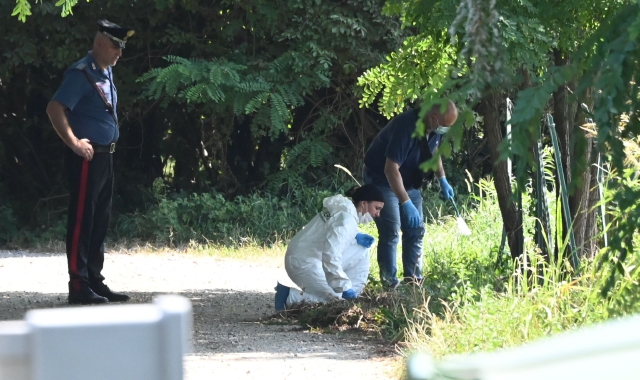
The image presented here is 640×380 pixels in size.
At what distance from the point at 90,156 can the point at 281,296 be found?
5.75ft

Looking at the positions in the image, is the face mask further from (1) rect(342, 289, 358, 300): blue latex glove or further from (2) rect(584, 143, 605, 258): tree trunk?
(2) rect(584, 143, 605, 258): tree trunk

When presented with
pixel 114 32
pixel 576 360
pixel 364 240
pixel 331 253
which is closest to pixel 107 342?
pixel 576 360

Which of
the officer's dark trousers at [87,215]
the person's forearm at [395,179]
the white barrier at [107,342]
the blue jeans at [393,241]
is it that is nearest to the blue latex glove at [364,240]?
the blue jeans at [393,241]

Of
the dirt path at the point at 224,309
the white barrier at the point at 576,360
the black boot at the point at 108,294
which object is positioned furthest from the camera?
the black boot at the point at 108,294

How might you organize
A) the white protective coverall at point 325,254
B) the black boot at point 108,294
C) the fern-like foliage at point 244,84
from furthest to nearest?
1. the fern-like foliage at point 244,84
2. the black boot at point 108,294
3. the white protective coverall at point 325,254

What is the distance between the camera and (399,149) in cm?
723

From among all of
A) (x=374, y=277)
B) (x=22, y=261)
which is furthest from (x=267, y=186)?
(x=374, y=277)

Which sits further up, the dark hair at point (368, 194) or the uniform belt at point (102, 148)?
the uniform belt at point (102, 148)

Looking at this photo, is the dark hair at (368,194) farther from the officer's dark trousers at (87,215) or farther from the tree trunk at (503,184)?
the officer's dark trousers at (87,215)

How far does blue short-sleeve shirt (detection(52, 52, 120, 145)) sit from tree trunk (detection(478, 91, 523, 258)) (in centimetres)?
286

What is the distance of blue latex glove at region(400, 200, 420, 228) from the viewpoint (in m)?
7.38

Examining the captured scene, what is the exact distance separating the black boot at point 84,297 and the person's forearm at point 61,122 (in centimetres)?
107

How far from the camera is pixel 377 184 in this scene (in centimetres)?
759

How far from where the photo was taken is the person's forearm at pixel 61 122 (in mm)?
6984
